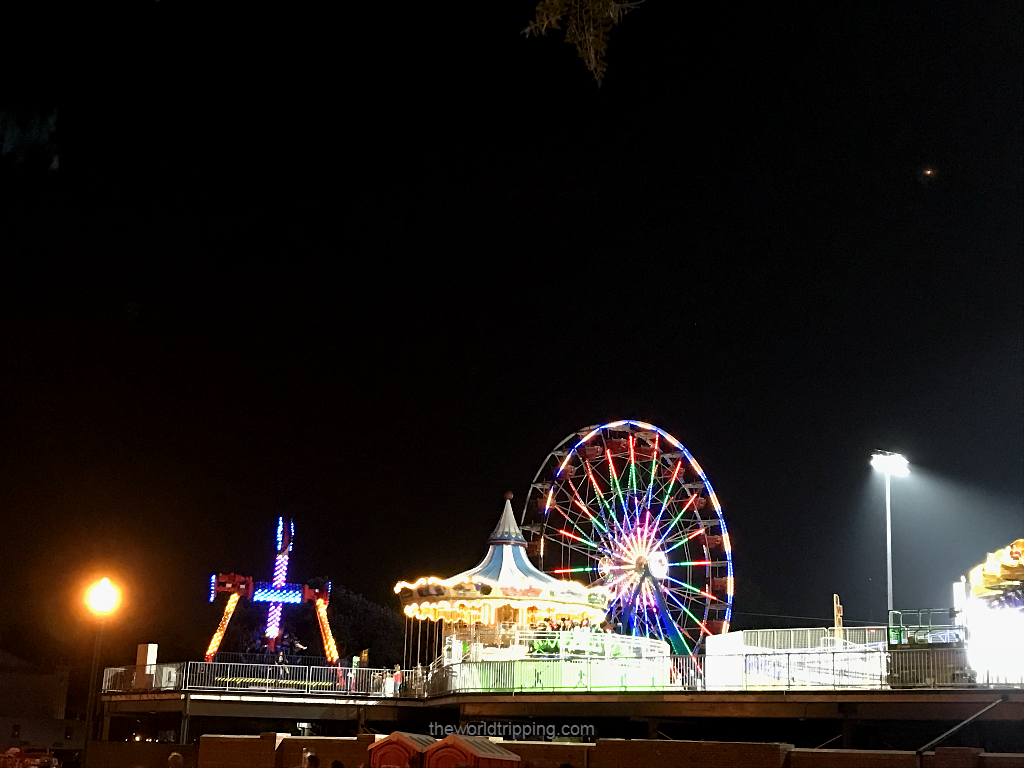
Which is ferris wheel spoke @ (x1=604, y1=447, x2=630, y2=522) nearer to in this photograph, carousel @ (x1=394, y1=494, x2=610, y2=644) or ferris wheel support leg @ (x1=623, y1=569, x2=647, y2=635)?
ferris wheel support leg @ (x1=623, y1=569, x2=647, y2=635)

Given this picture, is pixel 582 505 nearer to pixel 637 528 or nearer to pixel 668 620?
pixel 637 528

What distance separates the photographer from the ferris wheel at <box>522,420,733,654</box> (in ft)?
115

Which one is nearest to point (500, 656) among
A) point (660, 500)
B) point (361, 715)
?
point (361, 715)

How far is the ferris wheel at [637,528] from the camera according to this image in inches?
1375

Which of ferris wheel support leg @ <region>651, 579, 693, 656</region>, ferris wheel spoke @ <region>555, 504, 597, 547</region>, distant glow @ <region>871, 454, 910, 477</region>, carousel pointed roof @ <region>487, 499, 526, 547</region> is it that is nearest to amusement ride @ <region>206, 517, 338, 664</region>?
ferris wheel spoke @ <region>555, 504, 597, 547</region>

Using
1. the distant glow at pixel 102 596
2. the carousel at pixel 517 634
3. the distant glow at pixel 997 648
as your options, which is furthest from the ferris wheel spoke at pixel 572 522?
the distant glow at pixel 102 596

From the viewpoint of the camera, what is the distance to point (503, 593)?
2861 centimetres

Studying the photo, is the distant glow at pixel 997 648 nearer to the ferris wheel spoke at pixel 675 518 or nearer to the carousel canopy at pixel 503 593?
the carousel canopy at pixel 503 593

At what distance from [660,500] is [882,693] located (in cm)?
1583

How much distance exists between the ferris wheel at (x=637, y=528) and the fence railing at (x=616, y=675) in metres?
7.48

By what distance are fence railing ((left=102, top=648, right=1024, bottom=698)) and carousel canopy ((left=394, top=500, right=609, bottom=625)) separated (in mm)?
1723

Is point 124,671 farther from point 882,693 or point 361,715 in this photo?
point 882,693

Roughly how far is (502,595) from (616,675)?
3953 mm

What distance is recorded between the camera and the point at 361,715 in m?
28.6
